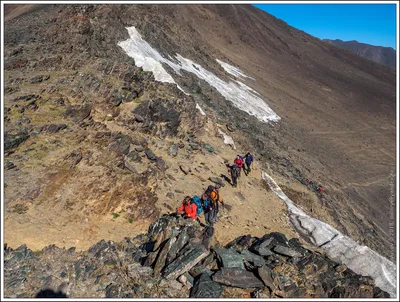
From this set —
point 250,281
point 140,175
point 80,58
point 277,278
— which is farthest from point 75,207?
point 80,58

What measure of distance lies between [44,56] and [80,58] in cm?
192

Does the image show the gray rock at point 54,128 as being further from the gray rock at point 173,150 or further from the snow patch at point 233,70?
the snow patch at point 233,70

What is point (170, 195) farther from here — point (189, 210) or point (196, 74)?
point (196, 74)

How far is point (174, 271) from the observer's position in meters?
8.07

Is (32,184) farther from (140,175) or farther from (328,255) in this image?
(328,255)

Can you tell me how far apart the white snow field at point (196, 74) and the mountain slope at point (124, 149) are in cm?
115

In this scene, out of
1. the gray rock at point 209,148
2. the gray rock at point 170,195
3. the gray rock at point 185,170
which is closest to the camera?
the gray rock at point 170,195

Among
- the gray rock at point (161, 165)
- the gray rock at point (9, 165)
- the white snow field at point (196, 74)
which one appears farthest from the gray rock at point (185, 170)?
the white snow field at point (196, 74)

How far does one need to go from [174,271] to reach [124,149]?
248 inches

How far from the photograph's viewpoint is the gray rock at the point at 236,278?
26.4ft

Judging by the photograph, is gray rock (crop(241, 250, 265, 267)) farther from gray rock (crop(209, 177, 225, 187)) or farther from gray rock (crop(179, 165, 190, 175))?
gray rock (crop(179, 165, 190, 175))

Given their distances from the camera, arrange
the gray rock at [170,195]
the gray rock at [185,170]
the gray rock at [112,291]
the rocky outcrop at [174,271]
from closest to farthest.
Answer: the gray rock at [112,291], the rocky outcrop at [174,271], the gray rock at [170,195], the gray rock at [185,170]

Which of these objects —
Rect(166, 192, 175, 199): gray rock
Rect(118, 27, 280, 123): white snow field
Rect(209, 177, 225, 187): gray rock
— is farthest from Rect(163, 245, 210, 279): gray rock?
Rect(118, 27, 280, 123): white snow field

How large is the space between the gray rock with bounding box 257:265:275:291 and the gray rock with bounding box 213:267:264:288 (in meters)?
0.14
